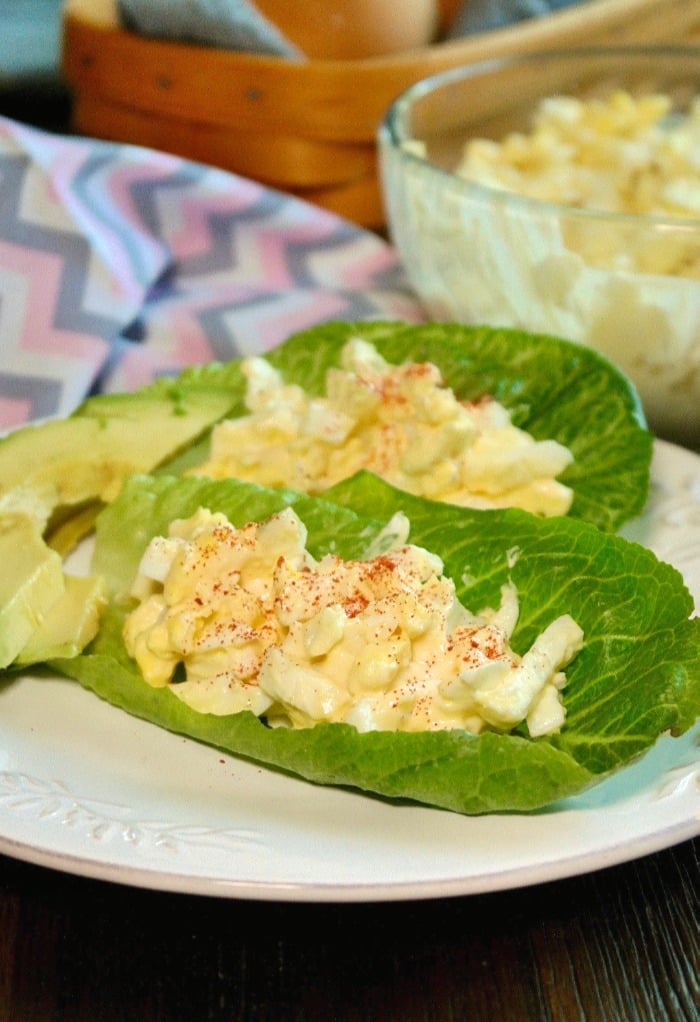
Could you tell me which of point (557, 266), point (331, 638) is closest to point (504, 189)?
point (557, 266)

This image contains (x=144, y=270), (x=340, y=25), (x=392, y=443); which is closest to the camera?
(x=392, y=443)

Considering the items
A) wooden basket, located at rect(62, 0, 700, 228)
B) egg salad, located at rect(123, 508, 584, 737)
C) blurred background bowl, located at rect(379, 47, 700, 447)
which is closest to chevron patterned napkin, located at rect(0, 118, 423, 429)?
wooden basket, located at rect(62, 0, 700, 228)

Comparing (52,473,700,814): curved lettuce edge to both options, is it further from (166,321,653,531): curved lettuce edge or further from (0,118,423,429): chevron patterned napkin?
(0,118,423,429): chevron patterned napkin

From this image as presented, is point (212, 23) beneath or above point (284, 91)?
above

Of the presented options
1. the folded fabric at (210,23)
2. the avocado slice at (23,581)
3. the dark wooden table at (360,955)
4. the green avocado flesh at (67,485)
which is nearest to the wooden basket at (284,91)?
the folded fabric at (210,23)

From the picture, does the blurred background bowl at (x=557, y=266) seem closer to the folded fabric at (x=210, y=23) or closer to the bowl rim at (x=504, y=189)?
the bowl rim at (x=504, y=189)

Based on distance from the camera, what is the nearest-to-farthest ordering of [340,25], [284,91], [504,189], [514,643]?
[514,643] → [504,189] → [284,91] → [340,25]

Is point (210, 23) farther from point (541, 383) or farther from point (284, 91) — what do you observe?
point (541, 383)
